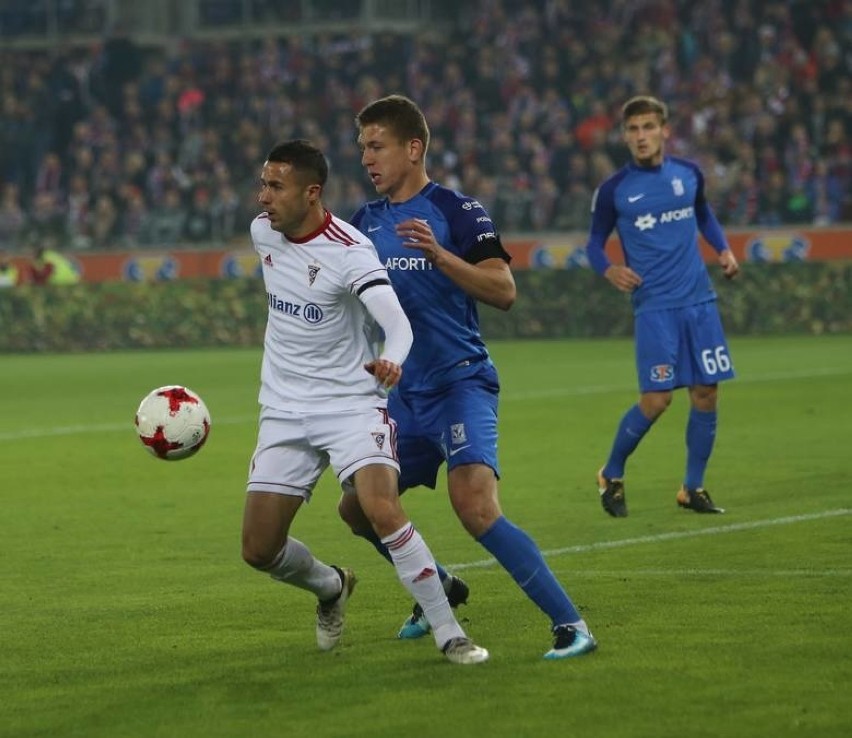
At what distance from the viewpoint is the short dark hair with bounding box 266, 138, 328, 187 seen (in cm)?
630

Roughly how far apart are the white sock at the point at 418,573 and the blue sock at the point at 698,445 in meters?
4.21

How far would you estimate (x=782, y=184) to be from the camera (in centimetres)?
2630

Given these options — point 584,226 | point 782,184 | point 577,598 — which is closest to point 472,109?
point 584,226

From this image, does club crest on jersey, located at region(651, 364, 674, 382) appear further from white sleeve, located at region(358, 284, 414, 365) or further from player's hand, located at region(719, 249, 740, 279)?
white sleeve, located at region(358, 284, 414, 365)

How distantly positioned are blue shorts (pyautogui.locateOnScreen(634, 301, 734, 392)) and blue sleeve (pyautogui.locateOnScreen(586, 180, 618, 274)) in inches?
17.7

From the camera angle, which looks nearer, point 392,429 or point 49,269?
point 392,429

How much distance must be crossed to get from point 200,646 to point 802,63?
23628 millimetres

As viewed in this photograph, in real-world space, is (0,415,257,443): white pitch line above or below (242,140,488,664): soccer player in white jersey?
below

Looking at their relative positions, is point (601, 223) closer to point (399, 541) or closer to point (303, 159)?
point (303, 159)

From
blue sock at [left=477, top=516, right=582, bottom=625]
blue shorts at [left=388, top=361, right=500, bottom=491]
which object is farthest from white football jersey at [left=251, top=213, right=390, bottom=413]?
blue sock at [left=477, top=516, right=582, bottom=625]

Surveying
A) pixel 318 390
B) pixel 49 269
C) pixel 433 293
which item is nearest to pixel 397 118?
pixel 433 293

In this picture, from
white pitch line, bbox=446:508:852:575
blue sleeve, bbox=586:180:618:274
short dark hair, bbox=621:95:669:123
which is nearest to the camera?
white pitch line, bbox=446:508:852:575

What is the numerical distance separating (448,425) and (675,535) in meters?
2.99

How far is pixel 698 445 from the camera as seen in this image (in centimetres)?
1018
